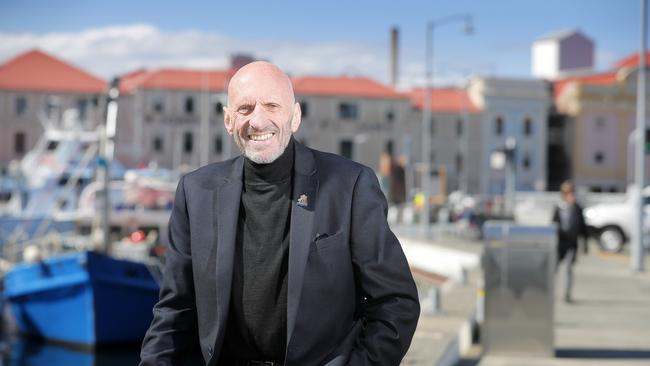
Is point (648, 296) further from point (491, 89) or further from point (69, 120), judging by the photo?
point (491, 89)

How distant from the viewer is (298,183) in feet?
12.0

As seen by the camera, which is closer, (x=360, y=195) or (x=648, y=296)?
(x=360, y=195)

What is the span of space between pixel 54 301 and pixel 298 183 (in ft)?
74.8

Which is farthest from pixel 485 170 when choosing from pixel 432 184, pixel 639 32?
pixel 639 32

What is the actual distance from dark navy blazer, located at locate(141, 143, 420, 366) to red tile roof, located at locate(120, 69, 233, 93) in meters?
89.2

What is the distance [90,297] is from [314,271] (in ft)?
71.4

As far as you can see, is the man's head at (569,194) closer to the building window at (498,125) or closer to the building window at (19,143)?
the building window at (19,143)

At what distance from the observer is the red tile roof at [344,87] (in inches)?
3868

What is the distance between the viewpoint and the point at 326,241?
11.7ft

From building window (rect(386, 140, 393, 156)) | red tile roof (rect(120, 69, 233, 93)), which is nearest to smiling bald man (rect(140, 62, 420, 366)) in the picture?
red tile roof (rect(120, 69, 233, 93))

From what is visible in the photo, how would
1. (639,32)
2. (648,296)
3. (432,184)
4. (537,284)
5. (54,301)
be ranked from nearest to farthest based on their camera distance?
(537,284), (648,296), (54,301), (639,32), (432,184)

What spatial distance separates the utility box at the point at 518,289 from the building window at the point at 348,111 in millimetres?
86550

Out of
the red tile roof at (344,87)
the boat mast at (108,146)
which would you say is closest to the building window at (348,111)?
the red tile roof at (344,87)

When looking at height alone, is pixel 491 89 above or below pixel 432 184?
above
